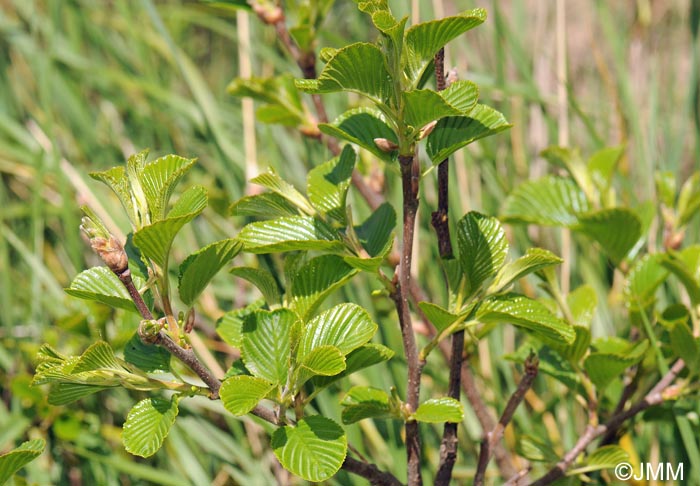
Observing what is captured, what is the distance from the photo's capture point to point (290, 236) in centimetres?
58

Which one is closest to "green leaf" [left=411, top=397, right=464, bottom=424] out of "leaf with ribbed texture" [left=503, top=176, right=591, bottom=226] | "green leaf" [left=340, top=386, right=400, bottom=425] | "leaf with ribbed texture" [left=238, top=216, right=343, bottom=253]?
"green leaf" [left=340, top=386, right=400, bottom=425]

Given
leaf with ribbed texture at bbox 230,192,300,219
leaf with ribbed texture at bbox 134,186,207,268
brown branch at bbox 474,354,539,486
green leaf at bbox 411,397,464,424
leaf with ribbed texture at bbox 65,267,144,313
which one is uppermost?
leaf with ribbed texture at bbox 134,186,207,268

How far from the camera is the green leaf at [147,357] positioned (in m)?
0.56

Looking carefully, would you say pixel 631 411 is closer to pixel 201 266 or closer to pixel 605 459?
pixel 605 459

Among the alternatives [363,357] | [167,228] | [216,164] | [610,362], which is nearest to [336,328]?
[363,357]

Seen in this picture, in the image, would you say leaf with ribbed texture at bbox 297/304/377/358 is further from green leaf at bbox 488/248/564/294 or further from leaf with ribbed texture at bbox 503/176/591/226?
leaf with ribbed texture at bbox 503/176/591/226

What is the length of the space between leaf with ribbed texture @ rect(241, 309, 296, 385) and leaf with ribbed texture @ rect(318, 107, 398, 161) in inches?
5.3

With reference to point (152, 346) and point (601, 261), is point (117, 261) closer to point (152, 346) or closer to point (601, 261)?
point (152, 346)

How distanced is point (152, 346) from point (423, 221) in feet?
2.22

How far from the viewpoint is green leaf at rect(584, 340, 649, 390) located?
0.67 meters

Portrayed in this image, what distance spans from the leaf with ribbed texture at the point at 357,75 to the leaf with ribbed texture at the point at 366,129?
34 millimetres

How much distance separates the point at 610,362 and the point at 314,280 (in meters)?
0.27

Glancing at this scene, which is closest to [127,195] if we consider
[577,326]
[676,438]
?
[577,326]

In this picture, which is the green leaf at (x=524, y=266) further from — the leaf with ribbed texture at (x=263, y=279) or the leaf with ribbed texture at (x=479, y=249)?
the leaf with ribbed texture at (x=263, y=279)
